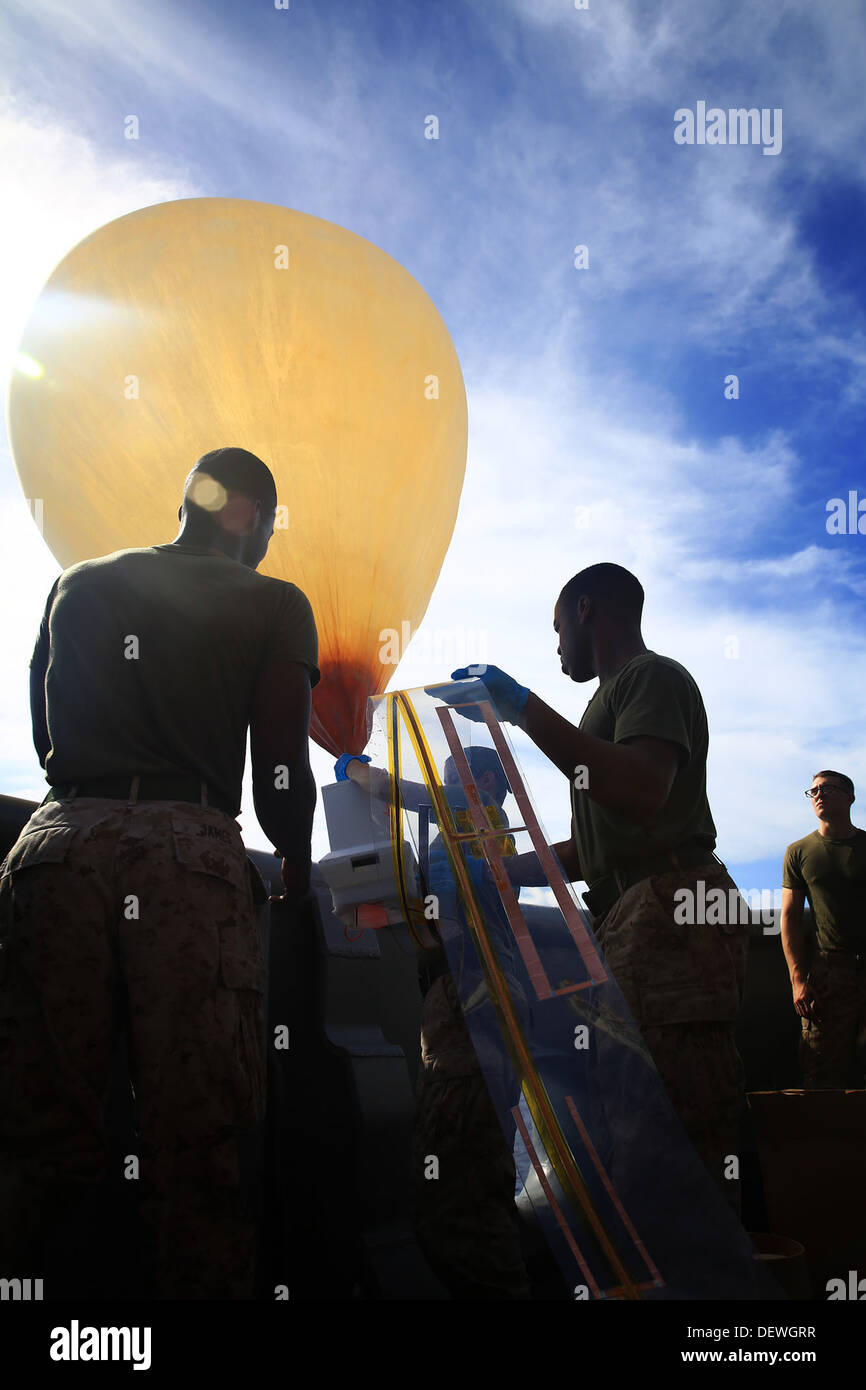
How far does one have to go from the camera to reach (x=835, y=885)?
3594mm

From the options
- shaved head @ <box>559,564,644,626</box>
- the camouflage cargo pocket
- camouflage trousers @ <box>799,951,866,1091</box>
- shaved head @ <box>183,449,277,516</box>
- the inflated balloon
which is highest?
the inflated balloon

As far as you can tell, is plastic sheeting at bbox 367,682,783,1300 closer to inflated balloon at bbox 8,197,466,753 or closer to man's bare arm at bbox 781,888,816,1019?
inflated balloon at bbox 8,197,466,753

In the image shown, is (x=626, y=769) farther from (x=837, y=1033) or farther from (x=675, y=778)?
(x=837, y=1033)

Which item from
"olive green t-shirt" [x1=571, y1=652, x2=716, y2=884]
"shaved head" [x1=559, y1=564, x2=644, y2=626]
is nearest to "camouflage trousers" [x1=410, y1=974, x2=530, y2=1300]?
"olive green t-shirt" [x1=571, y1=652, x2=716, y2=884]

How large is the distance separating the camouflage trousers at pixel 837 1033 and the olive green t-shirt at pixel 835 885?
0.12 meters

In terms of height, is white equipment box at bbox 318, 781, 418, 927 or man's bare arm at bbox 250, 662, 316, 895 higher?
man's bare arm at bbox 250, 662, 316, 895

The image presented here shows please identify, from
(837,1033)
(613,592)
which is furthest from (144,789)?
(837,1033)

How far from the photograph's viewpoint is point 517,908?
5.32 ft

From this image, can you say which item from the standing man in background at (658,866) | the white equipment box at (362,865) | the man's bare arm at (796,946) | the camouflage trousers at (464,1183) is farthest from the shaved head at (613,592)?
the man's bare arm at (796,946)

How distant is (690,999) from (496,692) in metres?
0.72

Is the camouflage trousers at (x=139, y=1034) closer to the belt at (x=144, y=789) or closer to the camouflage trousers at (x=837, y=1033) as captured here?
the belt at (x=144, y=789)

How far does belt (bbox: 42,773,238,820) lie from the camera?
4.56 ft

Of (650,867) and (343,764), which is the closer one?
(650,867)
